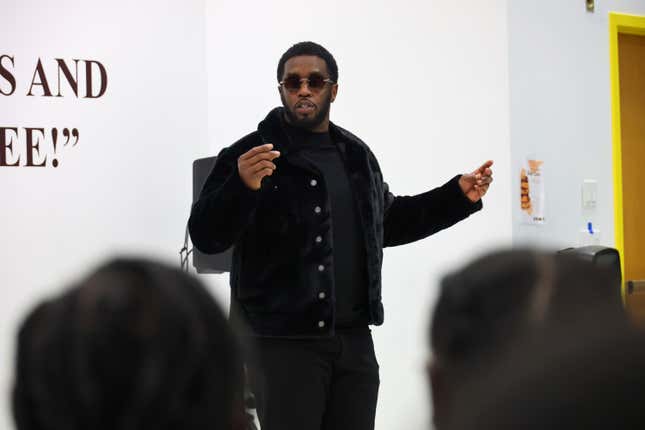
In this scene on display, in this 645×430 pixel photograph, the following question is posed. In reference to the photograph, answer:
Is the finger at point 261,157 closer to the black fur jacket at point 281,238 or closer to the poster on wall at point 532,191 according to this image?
the black fur jacket at point 281,238

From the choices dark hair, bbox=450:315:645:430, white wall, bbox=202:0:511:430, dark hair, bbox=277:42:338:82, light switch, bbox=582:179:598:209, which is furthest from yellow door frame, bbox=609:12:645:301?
dark hair, bbox=450:315:645:430

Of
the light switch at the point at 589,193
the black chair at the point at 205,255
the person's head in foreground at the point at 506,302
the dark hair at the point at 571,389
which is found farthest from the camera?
the light switch at the point at 589,193

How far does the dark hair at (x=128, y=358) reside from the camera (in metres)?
0.70

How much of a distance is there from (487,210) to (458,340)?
12.3ft

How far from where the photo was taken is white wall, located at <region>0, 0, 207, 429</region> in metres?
3.98

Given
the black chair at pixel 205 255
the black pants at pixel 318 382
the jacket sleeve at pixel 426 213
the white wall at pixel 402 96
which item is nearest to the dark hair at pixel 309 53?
the jacket sleeve at pixel 426 213

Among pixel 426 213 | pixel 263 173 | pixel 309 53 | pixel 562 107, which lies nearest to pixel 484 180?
pixel 426 213

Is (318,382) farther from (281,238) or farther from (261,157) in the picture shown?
(261,157)

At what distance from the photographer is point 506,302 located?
2.27 ft

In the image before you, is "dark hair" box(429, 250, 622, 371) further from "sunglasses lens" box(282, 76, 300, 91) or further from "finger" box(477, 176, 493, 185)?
"finger" box(477, 176, 493, 185)

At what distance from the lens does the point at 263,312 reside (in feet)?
8.48

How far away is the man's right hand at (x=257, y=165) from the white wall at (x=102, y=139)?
5.61ft

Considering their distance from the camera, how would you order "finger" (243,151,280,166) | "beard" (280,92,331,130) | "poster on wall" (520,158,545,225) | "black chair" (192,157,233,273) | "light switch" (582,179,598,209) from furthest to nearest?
"light switch" (582,179,598,209) < "poster on wall" (520,158,545,225) < "black chair" (192,157,233,273) < "beard" (280,92,331,130) < "finger" (243,151,280,166)

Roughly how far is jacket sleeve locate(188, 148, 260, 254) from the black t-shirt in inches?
9.4
